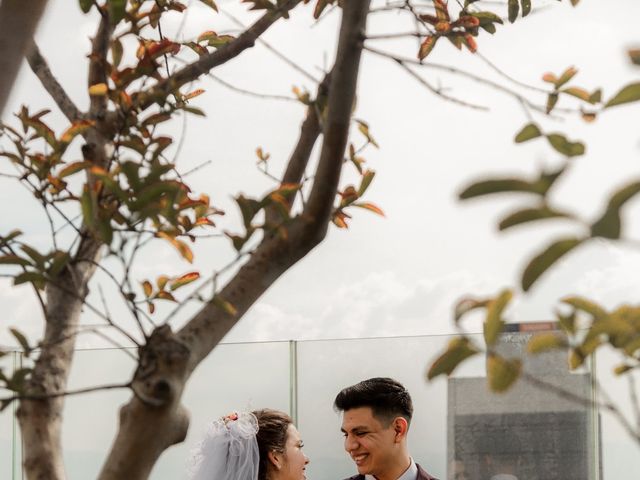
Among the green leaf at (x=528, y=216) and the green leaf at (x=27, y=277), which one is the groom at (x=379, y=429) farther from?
the green leaf at (x=528, y=216)

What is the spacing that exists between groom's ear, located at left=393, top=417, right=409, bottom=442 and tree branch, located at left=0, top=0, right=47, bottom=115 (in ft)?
10.1

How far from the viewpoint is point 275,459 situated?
3.82m

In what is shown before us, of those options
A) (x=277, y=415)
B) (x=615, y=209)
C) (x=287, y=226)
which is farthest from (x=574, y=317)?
(x=277, y=415)

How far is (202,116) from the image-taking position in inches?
60.7

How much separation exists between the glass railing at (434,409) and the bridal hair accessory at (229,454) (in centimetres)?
147

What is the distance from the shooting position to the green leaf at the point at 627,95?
85 centimetres

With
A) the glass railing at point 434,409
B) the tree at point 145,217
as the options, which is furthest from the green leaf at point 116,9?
the glass railing at point 434,409

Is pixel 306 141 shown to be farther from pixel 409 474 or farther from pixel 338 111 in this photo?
pixel 409 474

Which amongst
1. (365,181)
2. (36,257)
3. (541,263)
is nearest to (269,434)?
(365,181)

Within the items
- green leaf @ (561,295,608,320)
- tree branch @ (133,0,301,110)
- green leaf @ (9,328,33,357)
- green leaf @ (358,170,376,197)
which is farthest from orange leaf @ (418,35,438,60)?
green leaf @ (561,295,608,320)

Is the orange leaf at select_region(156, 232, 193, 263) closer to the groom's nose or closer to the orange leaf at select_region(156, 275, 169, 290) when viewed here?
the orange leaf at select_region(156, 275, 169, 290)

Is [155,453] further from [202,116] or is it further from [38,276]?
[202,116]

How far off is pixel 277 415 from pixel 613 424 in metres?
2.07

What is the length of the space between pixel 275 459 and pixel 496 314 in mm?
3159
